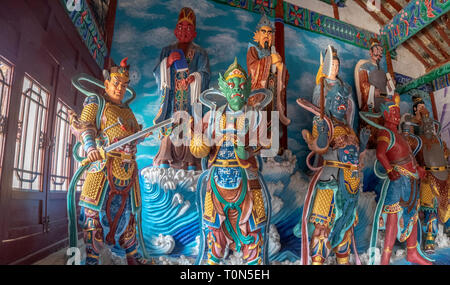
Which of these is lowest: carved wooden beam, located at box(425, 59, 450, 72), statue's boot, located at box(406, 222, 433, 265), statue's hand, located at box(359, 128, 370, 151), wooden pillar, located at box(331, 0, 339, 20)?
statue's boot, located at box(406, 222, 433, 265)

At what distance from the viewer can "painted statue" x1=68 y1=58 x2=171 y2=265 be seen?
2660mm

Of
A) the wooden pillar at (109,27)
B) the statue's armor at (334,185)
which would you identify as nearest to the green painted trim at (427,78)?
the statue's armor at (334,185)

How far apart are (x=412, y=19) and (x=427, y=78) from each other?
1.26m

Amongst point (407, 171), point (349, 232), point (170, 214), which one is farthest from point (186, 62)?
point (407, 171)

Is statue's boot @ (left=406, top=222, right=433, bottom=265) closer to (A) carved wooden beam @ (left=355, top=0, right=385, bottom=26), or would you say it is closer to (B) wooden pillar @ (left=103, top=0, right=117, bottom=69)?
(A) carved wooden beam @ (left=355, top=0, right=385, bottom=26)

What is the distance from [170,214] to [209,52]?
2.24 metres

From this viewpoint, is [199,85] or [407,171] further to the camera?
[407,171]

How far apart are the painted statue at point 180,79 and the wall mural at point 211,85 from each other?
0.13 m

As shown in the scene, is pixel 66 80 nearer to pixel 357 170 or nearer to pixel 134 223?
pixel 134 223

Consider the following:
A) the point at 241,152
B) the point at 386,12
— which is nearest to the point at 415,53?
the point at 386,12

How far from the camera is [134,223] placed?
118 inches

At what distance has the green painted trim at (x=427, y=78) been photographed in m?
5.47

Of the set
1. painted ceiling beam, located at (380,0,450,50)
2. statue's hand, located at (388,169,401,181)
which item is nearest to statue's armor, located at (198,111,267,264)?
statue's hand, located at (388,169,401,181)

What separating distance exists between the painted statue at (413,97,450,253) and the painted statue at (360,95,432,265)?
597 millimetres
